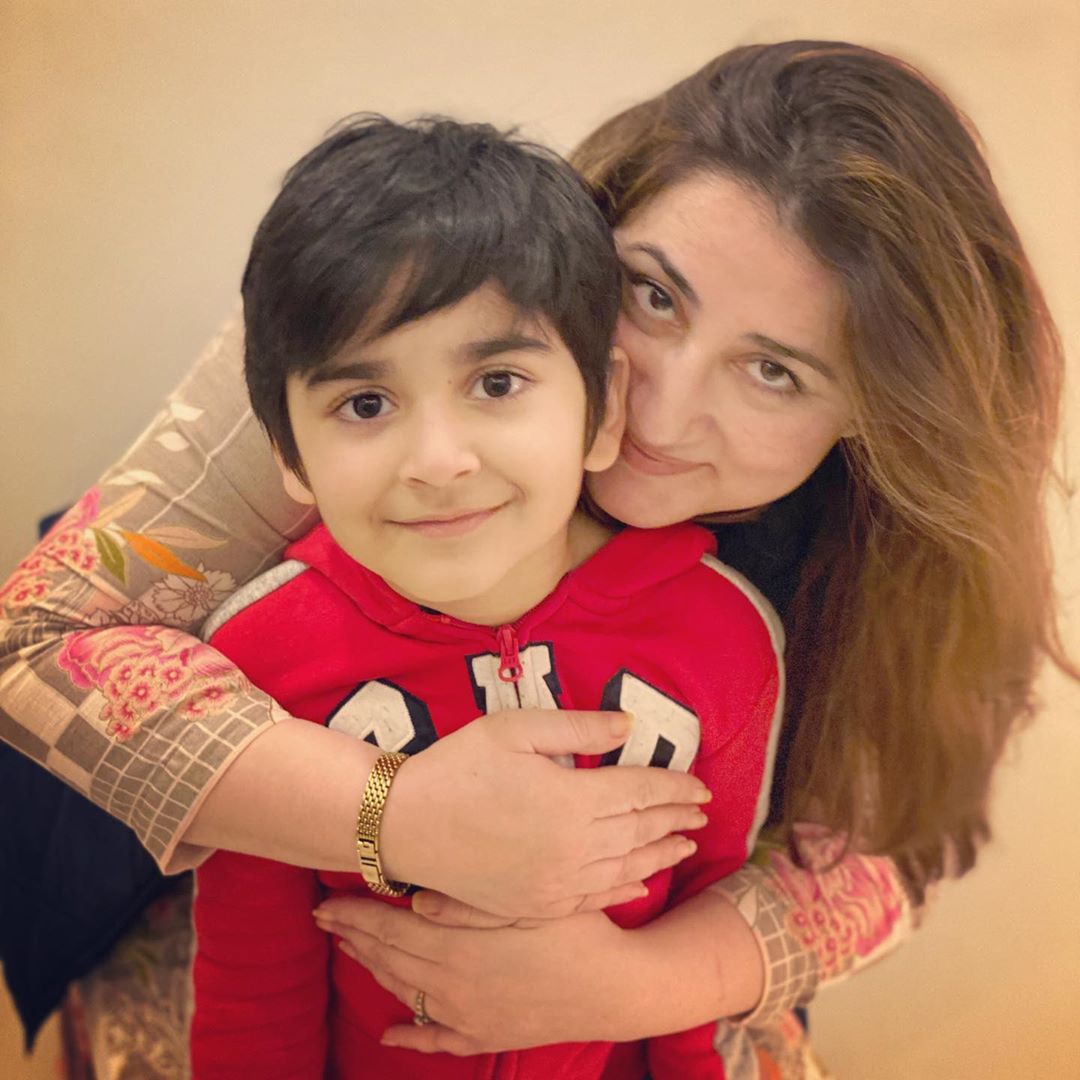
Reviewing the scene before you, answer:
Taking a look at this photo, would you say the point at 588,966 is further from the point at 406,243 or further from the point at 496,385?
the point at 406,243

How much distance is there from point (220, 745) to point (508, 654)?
23cm

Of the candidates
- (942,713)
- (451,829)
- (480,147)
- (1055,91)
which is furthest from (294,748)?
(1055,91)

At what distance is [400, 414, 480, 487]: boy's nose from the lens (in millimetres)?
662

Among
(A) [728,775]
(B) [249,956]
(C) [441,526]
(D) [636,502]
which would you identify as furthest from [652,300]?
(B) [249,956]

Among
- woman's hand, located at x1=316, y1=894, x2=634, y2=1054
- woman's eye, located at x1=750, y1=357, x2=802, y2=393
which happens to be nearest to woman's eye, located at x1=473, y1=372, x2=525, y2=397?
woman's eye, located at x1=750, y1=357, x2=802, y2=393

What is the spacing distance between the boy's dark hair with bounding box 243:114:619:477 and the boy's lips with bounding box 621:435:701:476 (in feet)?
0.41

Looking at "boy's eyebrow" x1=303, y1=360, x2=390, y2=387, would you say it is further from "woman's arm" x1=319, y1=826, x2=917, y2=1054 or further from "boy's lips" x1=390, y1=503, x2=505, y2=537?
"woman's arm" x1=319, y1=826, x2=917, y2=1054

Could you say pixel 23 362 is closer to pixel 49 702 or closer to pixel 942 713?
pixel 49 702

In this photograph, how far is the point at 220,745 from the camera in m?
0.80

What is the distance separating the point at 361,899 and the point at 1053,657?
704 mm

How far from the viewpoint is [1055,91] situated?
1.02m

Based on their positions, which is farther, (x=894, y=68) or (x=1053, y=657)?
(x=1053, y=657)

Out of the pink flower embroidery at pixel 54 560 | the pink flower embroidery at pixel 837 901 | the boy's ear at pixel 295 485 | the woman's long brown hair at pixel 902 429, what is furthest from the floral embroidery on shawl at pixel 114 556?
the pink flower embroidery at pixel 837 901

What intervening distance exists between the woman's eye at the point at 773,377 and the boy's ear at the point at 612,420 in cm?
10
